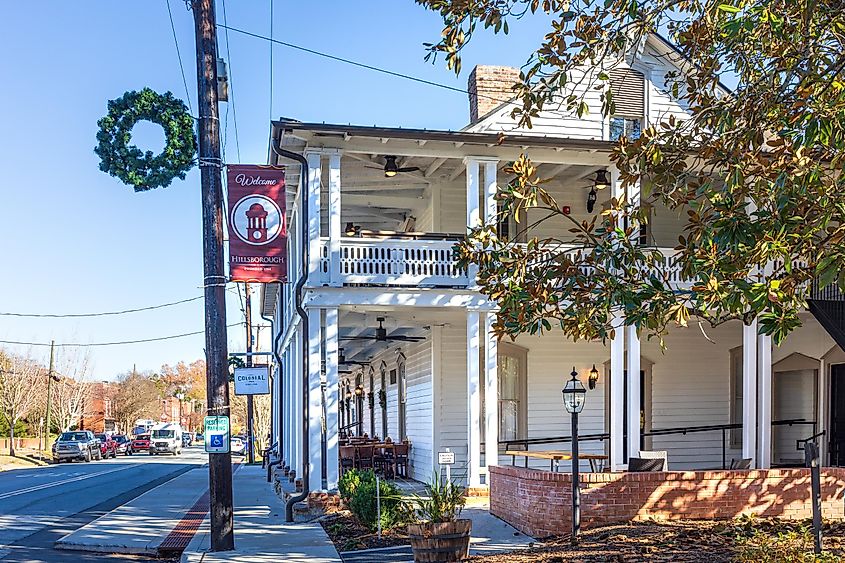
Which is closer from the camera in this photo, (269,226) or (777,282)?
(777,282)

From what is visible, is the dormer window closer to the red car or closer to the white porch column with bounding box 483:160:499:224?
the white porch column with bounding box 483:160:499:224

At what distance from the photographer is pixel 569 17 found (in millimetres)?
8133

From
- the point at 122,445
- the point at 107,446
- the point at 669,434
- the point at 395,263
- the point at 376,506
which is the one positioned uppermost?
the point at 395,263

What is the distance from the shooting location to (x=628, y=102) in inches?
787

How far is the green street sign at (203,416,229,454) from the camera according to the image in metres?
12.6

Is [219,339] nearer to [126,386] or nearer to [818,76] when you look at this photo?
[818,76]

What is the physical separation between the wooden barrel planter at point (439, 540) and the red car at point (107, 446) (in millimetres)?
53849

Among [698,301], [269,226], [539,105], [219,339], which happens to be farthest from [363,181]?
[698,301]

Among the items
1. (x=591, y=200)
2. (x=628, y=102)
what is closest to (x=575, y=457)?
(x=591, y=200)

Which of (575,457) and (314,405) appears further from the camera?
(314,405)

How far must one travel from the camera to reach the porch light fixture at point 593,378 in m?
19.9

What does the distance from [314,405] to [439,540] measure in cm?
604

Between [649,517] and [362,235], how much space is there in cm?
766

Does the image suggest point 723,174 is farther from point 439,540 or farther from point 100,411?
point 100,411
